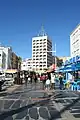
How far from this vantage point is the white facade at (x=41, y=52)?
534 ft

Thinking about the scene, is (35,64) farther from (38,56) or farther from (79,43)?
(79,43)

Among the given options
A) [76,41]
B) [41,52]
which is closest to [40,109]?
[76,41]

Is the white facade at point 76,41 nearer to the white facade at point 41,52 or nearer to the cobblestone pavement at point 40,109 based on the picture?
the white facade at point 41,52

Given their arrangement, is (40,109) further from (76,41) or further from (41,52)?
(41,52)

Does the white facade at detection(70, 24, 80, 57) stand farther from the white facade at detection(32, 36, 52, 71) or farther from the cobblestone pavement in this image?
the cobblestone pavement

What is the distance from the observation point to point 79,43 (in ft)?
451

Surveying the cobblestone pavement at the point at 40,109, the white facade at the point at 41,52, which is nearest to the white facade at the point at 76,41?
the white facade at the point at 41,52

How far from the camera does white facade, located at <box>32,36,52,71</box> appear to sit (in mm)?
162875

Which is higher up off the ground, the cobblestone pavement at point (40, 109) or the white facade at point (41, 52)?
the white facade at point (41, 52)

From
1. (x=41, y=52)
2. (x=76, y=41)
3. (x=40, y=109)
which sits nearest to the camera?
(x=40, y=109)

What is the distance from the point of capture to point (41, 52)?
543 feet

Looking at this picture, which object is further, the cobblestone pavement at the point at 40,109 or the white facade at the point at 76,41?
the white facade at the point at 76,41

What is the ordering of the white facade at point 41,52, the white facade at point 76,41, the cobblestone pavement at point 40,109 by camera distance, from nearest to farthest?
the cobblestone pavement at point 40,109 < the white facade at point 76,41 < the white facade at point 41,52

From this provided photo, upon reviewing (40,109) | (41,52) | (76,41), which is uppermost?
(76,41)
